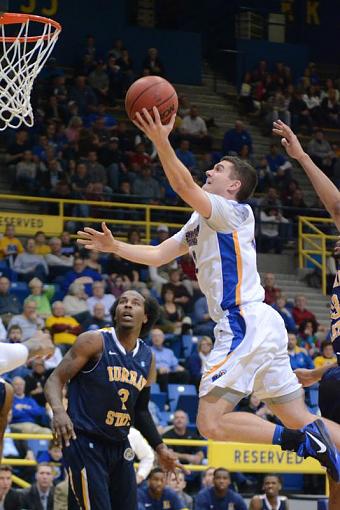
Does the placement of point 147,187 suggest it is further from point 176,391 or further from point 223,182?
point 223,182

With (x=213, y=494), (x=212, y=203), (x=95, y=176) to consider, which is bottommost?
(x=213, y=494)

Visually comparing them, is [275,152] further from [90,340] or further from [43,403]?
[90,340]

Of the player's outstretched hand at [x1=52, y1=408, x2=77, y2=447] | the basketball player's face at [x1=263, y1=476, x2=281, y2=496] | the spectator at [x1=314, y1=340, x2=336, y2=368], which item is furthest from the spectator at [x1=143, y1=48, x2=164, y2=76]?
the player's outstretched hand at [x1=52, y1=408, x2=77, y2=447]

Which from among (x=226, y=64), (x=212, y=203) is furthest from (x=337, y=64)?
(x=212, y=203)

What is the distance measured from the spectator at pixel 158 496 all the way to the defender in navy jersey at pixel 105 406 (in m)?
3.91

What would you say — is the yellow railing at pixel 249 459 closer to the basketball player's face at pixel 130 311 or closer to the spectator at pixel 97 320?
the spectator at pixel 97 320

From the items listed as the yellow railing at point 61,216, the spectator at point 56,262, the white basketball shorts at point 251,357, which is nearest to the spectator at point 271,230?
the yellow railing at point 61,216

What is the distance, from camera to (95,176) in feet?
62.0

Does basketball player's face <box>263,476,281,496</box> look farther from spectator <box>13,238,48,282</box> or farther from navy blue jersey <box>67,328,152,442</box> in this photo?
spectator <box>13,238,48,282</box>

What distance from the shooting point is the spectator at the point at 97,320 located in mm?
14664

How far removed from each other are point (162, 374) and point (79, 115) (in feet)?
23.4

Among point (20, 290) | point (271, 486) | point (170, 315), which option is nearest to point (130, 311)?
point (271, 486)

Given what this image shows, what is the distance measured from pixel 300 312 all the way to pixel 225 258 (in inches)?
432

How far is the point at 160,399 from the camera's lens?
14.6 meters
